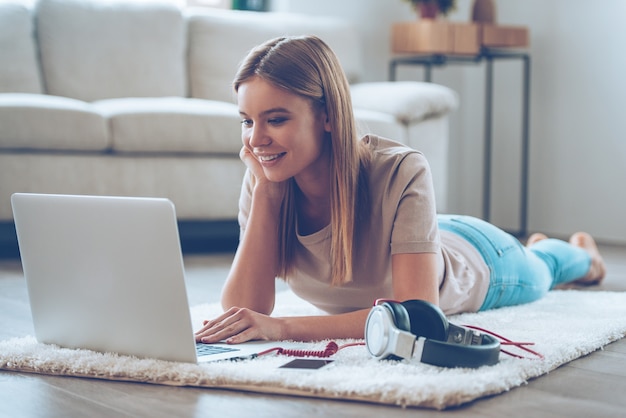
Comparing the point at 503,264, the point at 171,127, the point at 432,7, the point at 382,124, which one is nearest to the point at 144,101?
the point at 171,127

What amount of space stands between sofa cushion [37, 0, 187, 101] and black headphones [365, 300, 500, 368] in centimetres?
244

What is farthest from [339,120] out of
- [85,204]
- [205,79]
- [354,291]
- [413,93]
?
[205,79]

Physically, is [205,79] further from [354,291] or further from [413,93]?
[354,291]

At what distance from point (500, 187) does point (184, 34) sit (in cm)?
175

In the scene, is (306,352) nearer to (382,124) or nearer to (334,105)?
(334,105)

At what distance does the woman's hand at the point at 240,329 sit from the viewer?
1472 mm

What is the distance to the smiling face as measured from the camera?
4.78ft

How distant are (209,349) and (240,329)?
0.27 ft

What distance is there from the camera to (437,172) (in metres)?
3.65

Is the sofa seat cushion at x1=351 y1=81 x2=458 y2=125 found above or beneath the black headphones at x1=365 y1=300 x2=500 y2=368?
above

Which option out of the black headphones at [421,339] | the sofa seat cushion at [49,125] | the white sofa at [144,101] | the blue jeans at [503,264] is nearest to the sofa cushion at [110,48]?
the white sofa at [144,101]

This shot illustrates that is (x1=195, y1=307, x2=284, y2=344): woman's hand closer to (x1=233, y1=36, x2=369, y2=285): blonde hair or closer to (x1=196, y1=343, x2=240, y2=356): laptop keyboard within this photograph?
(x1=196, y1=343, x2=240, y2=356): laptop keyboard

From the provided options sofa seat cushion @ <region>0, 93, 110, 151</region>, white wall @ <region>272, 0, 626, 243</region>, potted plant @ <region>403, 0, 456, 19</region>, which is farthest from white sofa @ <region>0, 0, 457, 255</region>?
white wall @ <region>272, 0, 626, 243</region>

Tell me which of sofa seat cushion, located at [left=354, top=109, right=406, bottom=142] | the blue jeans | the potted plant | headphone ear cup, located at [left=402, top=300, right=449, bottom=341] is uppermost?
the potted plant
